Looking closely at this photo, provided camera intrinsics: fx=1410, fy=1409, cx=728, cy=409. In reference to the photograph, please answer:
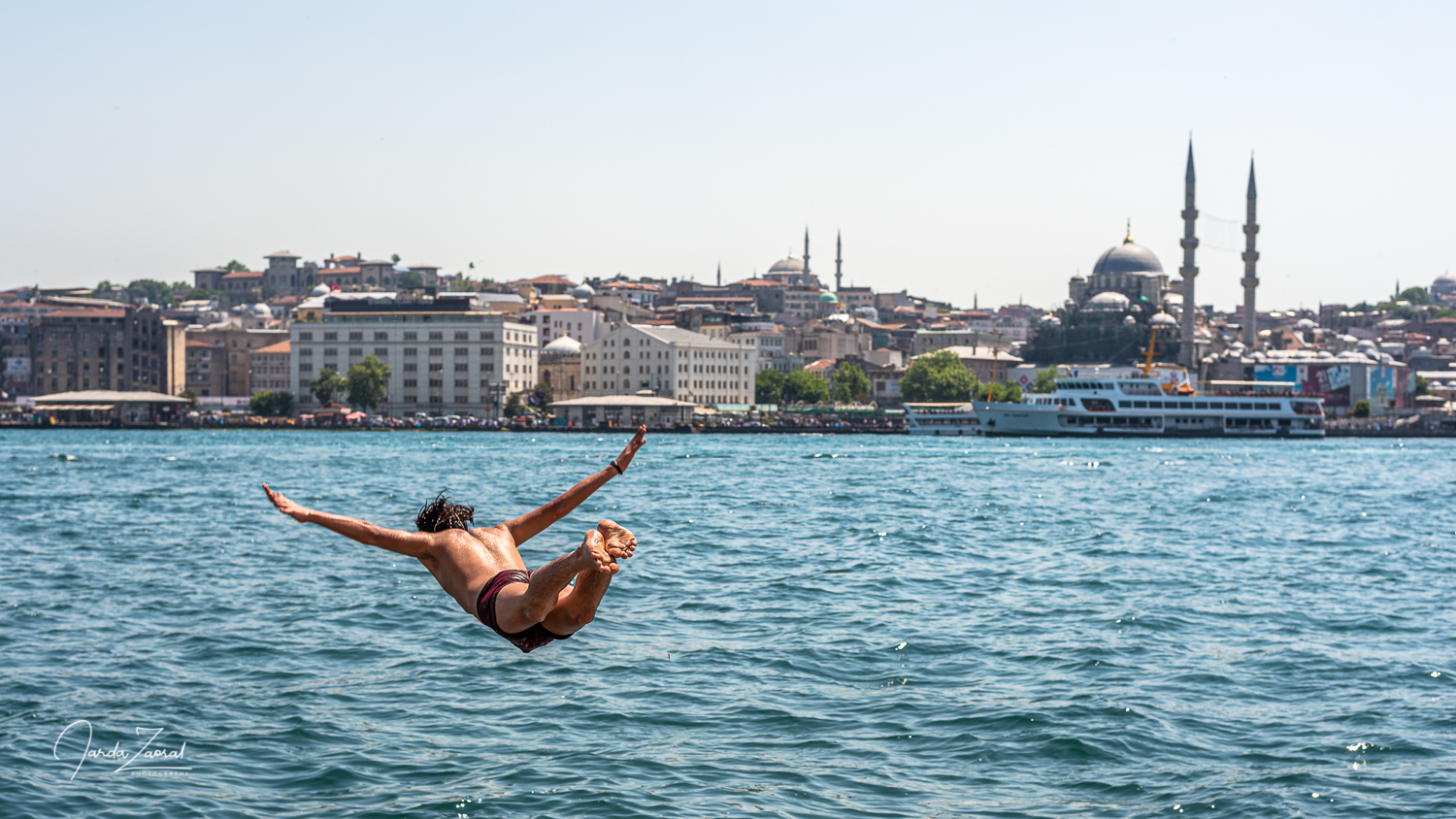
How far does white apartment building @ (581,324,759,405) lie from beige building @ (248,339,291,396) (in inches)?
999

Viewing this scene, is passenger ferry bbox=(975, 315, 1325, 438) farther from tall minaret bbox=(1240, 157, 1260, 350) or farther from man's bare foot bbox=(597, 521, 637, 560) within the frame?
man's bare foot bbox=(597, 521, 637, 560)

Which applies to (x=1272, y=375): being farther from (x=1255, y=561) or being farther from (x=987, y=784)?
(x=987, y=784)

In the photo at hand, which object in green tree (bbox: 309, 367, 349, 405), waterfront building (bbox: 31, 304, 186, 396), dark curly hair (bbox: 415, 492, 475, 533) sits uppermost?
waterfront building (bbox: 31, 304, 186, 396)

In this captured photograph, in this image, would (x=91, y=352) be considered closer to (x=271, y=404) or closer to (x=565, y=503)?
(x=271, y=404)

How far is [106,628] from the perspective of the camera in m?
15.9

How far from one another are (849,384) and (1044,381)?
618 inches

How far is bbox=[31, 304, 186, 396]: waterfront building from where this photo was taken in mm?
107438

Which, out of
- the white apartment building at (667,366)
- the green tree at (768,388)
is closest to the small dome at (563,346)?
the white apartment building at (667,366)

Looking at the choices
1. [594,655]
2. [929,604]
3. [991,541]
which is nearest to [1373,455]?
[991,541]

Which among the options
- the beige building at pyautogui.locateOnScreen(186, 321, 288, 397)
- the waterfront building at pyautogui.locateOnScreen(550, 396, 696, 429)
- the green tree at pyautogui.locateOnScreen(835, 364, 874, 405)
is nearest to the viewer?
the waterfront building at pyautogui.locateOnScreen(550, 396, 696, 429)

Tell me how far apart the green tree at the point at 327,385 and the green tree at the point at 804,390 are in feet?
111

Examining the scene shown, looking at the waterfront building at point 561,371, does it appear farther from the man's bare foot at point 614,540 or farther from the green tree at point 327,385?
the man's bare foot at point 614,540

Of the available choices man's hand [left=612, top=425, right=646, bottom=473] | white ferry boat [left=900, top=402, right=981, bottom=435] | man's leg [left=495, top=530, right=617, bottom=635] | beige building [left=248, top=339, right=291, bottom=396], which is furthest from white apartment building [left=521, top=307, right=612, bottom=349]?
man's leg [left=495, top=530, right=617, bottom=635]

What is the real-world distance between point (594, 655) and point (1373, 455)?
6723 centimetres
